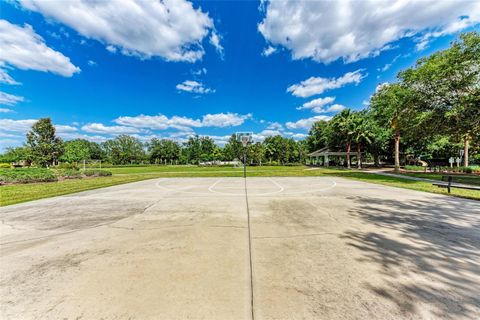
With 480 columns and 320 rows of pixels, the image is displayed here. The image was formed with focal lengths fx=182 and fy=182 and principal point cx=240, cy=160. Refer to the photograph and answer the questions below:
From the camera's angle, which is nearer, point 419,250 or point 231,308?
point 231,308

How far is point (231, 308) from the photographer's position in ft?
7.06

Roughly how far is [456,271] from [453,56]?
19419 mm

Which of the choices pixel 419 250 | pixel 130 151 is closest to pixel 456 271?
pixel 419 250

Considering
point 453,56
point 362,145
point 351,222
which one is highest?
point 453,56

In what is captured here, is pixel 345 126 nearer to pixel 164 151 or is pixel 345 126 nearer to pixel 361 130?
pixel 361 130

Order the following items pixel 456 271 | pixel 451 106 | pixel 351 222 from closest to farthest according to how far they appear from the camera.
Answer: pixel 456 271, pixel 351 222, pixel 451 106

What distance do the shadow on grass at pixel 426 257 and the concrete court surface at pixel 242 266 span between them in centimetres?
2

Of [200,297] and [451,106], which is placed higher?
[451,106]

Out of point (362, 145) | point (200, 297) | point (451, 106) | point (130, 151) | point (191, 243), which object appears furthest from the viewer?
point (130, 151)

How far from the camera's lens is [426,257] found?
128 inches

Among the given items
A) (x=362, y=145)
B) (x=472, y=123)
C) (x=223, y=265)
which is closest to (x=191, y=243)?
(x=223, y=265)

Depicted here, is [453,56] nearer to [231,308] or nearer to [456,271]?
[456,271]

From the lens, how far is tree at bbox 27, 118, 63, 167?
3041 centimetres

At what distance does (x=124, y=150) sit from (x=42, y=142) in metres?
51.0
